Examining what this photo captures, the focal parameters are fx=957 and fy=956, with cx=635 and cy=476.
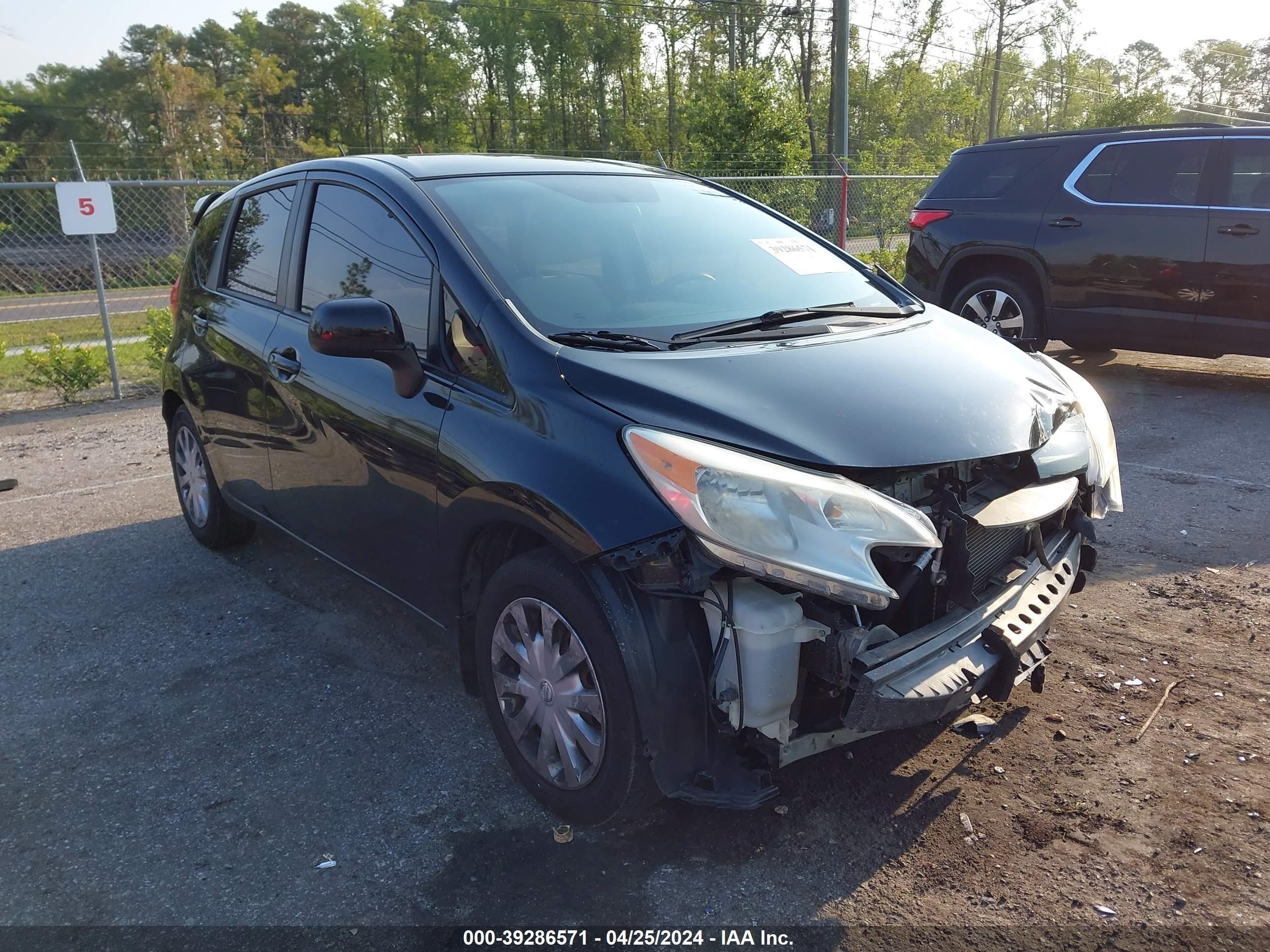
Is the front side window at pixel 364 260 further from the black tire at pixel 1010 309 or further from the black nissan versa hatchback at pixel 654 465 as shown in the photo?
the black tire at pixel 1010 309

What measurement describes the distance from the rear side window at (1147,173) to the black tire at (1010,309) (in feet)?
2.84

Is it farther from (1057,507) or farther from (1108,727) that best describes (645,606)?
(1108,727)

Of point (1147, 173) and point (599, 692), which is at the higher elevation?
point (1147, 173)

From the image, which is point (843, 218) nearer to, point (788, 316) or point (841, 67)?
point (841, 67)

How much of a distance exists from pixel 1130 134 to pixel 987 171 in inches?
44.0

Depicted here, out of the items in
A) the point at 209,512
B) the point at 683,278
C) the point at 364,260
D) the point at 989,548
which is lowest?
the point at 209,512

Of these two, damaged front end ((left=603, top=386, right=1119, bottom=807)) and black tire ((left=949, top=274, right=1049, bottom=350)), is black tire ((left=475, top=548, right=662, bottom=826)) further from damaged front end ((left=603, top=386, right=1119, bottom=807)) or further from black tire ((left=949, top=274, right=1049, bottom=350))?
black tire ((left=949, top=274, right=1049, bottom=350))

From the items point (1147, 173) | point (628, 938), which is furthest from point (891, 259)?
point (628, 938)

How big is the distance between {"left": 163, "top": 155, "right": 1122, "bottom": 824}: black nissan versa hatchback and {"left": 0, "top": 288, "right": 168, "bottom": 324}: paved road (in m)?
13.6

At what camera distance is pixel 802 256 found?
147 inches

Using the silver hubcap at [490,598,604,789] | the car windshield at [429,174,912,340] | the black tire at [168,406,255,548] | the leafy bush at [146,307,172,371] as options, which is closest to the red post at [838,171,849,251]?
the leafy bush at [146,307,172,371]

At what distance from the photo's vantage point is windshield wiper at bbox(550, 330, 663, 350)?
9.00ft

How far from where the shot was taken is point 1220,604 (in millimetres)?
3930

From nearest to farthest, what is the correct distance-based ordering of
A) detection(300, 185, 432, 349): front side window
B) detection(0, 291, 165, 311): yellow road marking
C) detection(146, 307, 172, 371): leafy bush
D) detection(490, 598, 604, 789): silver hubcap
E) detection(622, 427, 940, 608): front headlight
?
1. detection(622, 427, 940, 608): front headlight
2. detection(490, 598, 604, 789): silver hubcap
3. detection(300, 185, 432, 349): front side window
4. detection(146, 307, 172, 371): leafy bush
5. detection(0, 291, 165, 311): yellow road marking
